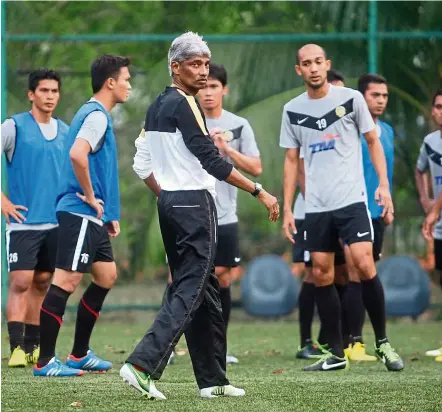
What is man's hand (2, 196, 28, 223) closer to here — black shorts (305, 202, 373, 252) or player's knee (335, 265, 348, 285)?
black shorts (305, 202, 373, 252)

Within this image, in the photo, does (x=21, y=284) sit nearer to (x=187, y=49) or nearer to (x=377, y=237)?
(x=377, y=237)

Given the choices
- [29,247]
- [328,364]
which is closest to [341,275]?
[328,364]

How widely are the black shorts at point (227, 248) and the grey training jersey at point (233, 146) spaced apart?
6cm

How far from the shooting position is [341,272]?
A: 9383 mm

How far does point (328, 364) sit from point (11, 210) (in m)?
2.50

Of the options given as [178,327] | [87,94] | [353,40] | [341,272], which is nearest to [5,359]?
[341,272]

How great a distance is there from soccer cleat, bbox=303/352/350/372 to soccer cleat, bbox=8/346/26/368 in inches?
76.6

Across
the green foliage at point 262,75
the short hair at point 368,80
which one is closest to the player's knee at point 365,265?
the short hair at point 368,80

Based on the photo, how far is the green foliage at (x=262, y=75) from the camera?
528 inches

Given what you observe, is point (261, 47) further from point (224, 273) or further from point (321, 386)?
point (321, 386)

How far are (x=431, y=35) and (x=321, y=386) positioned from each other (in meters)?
7.44

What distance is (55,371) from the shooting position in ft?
24.7

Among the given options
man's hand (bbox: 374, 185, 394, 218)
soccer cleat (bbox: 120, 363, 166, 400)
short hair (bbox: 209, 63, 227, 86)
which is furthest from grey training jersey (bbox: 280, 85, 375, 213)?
soccer cleat (bbox: 120, 363, 166, 400)

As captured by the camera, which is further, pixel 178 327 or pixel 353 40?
pixel 353 40
